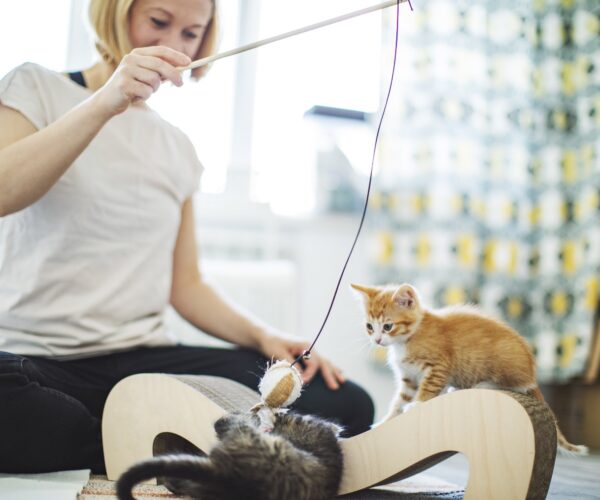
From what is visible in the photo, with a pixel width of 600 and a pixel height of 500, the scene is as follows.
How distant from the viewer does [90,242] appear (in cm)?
116

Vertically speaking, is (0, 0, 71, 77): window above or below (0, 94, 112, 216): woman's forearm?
above

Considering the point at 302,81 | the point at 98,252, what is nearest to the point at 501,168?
the point at 302,81

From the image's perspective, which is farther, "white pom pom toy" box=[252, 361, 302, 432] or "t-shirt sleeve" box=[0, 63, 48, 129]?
"t-shirt sleeve" box=[0, 63, 48, 129]

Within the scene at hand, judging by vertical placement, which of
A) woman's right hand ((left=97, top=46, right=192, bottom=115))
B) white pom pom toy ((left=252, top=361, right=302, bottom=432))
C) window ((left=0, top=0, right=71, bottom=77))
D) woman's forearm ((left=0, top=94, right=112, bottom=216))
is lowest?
white pom pom toy ((left=252, top=361, right=302, bottom=432))

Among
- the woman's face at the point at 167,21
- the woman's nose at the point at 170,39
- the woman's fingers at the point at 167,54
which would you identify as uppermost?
the woman's face at the point at 167,21

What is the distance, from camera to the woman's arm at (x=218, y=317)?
1.22 metres

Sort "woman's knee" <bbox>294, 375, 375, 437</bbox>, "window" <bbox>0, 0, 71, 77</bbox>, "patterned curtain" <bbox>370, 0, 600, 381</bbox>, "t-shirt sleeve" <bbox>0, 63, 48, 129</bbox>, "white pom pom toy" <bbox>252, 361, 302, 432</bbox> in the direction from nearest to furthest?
"white pom pom toy" <bbox>252, 361, 302, 432</bbox> < "t-shirt sleeve" <bbox>0, 63, 48, 129</bbox> < "woman's knee" <bbox>294, 375, 375, 437</bbox> < "window" <bbox>0, 0, 71, 77</bbox> < "patterned curtain" <bbox>370, 0, 600, 381</bbox>

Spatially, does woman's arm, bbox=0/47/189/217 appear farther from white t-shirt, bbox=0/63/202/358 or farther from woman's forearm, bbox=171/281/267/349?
woman's forearm, bbox=171/281/267/349

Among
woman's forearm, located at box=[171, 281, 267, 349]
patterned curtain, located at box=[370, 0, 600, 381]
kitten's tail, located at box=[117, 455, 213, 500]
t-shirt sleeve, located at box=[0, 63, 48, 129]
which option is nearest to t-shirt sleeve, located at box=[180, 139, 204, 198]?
woman's forearm, located at box=[171, 281, 267, 349]

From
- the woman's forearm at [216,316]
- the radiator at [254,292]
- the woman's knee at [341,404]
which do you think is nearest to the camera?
the woman's knee at [341,404]

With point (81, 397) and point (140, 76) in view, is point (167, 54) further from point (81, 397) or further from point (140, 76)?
point (81, 397)

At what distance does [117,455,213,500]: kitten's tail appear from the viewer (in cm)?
63

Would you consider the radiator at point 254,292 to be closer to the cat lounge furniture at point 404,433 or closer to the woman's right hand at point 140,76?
the cat lounge furniture at point 404,433

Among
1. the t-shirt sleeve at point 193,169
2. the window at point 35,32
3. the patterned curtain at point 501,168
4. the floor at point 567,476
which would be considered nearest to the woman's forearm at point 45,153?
the t-shirt sleeve at point 193,169
